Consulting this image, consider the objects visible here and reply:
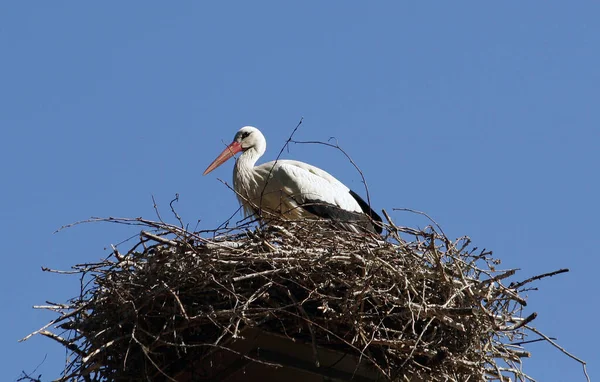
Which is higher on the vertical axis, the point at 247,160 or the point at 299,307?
the point at 247,160

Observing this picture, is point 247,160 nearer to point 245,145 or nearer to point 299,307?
point 245,145

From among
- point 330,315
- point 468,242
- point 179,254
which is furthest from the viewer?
point 468,242

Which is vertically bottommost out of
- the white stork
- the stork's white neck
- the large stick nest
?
the large stick nest

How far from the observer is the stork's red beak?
7664 millimetres

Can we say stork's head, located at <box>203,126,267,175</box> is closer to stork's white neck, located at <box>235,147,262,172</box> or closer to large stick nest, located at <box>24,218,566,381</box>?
stork's white neck, located at <box>235,147,262,172</box>

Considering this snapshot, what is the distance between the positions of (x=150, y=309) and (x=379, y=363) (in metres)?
1.10

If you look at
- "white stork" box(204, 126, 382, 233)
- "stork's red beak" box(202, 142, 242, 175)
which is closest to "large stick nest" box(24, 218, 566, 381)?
"white stork" box(204, 126, 382, 233)

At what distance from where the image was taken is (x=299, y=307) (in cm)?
441

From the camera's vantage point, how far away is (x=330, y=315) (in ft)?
14.6

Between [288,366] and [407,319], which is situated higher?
[407,319]

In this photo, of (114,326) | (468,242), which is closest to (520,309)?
(468,242)

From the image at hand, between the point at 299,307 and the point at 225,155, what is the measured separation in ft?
11.2

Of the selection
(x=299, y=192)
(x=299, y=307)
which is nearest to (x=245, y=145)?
(x=299, y=192)

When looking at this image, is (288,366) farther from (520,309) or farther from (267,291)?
(520,309)
